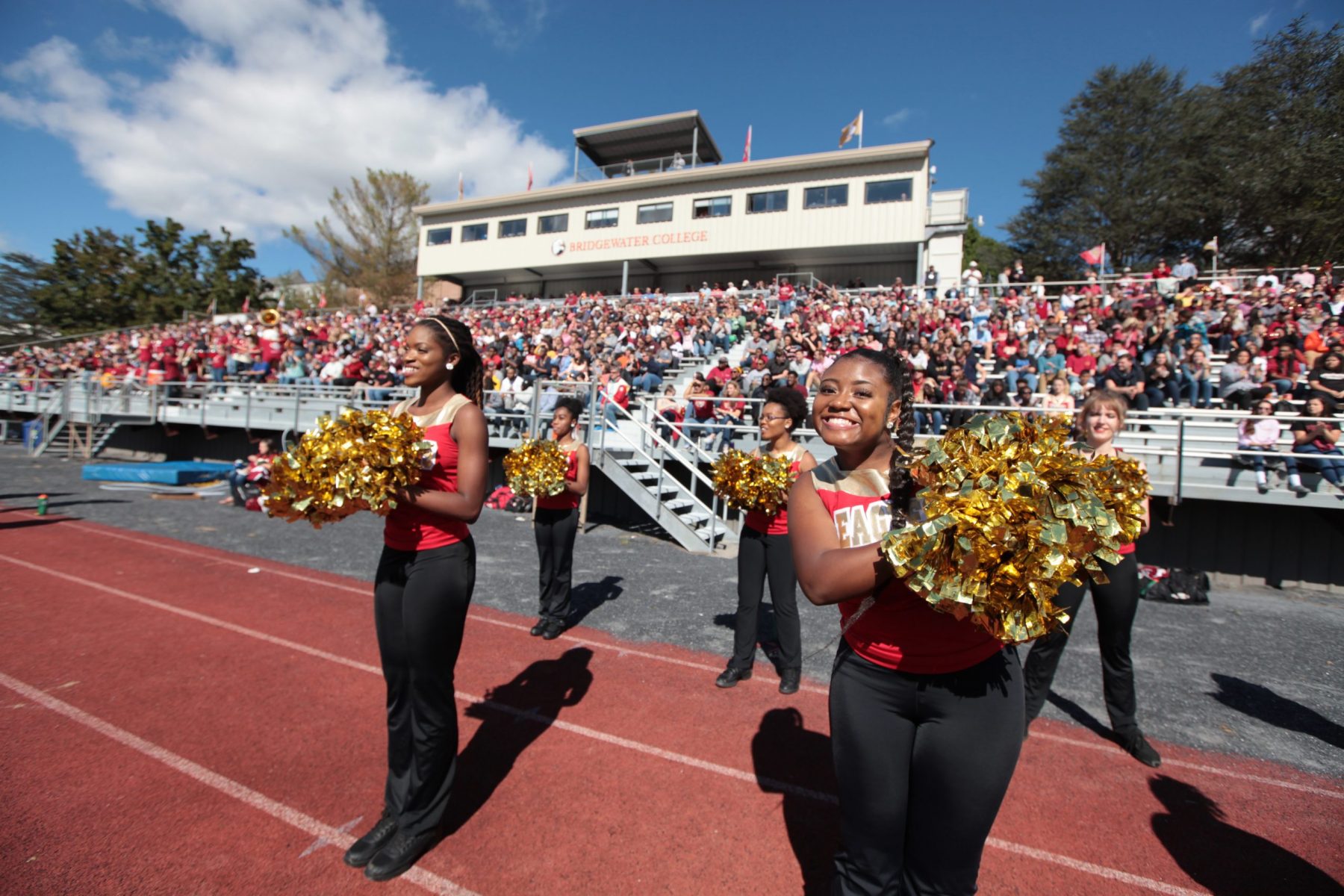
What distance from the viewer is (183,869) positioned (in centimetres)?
267

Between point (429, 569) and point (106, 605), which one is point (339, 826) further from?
point (106, 605)

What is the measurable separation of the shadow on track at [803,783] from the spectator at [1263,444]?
7.88 metres

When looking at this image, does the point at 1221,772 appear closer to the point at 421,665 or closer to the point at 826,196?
the point at 421,665

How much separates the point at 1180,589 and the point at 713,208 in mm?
24417

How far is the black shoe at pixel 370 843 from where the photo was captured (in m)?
2.69

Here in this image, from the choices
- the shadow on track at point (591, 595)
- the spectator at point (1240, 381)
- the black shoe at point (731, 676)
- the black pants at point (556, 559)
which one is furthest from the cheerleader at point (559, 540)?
the spectator at point (1240, 381)

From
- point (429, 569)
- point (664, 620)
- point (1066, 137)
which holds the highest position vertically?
point (1066, 137)

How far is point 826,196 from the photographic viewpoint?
25.9 meters

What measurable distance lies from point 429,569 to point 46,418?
2610cm

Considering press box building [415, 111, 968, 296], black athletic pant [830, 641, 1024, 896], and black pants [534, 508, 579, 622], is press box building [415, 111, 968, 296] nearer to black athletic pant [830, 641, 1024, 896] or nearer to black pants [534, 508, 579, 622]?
black pants [534, 508, 579, 622]

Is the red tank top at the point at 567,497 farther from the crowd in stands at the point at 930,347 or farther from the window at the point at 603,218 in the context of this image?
the window at the point at 603,218

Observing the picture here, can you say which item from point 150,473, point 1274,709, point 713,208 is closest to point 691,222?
point 713,208

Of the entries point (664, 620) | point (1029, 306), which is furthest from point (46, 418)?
point (1029, 306)

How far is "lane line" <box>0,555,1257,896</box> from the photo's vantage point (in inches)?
111
